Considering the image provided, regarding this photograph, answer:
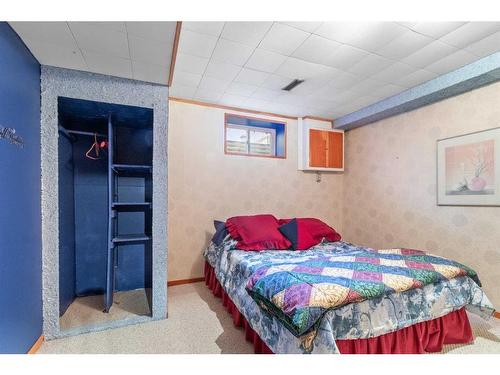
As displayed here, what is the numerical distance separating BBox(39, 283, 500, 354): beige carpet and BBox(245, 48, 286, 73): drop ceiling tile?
7.94ft

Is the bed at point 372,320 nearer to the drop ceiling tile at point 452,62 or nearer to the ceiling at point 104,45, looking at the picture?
the ceiling at point 104,45

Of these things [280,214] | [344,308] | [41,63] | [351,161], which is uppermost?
[41,63]

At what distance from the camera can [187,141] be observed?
3148 millimetres

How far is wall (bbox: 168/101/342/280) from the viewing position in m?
3.10

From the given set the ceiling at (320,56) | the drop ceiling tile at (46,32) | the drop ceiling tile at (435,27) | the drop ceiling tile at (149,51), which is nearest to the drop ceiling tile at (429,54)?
the ceiling at (320,56)

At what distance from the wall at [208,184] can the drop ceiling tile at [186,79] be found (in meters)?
0.48

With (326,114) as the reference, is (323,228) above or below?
below

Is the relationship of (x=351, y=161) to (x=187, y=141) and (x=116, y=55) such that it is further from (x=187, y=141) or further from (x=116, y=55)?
(x=116, y=55)

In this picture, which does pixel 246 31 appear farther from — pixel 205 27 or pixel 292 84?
pixel 292 84

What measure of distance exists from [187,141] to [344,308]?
260 cm

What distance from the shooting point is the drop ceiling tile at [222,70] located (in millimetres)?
2285

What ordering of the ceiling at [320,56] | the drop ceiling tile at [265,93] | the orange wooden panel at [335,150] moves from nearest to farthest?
1. the ceiling at [320,56]
2. the drop ceiling tile at [265,93]
3. the orange wooden panel at [335,150]

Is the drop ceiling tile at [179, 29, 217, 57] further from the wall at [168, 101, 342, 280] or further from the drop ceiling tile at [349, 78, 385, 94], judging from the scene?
the drop ceiling tile at [349, 78, 385, 94]

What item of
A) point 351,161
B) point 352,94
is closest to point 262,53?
point 352,94
